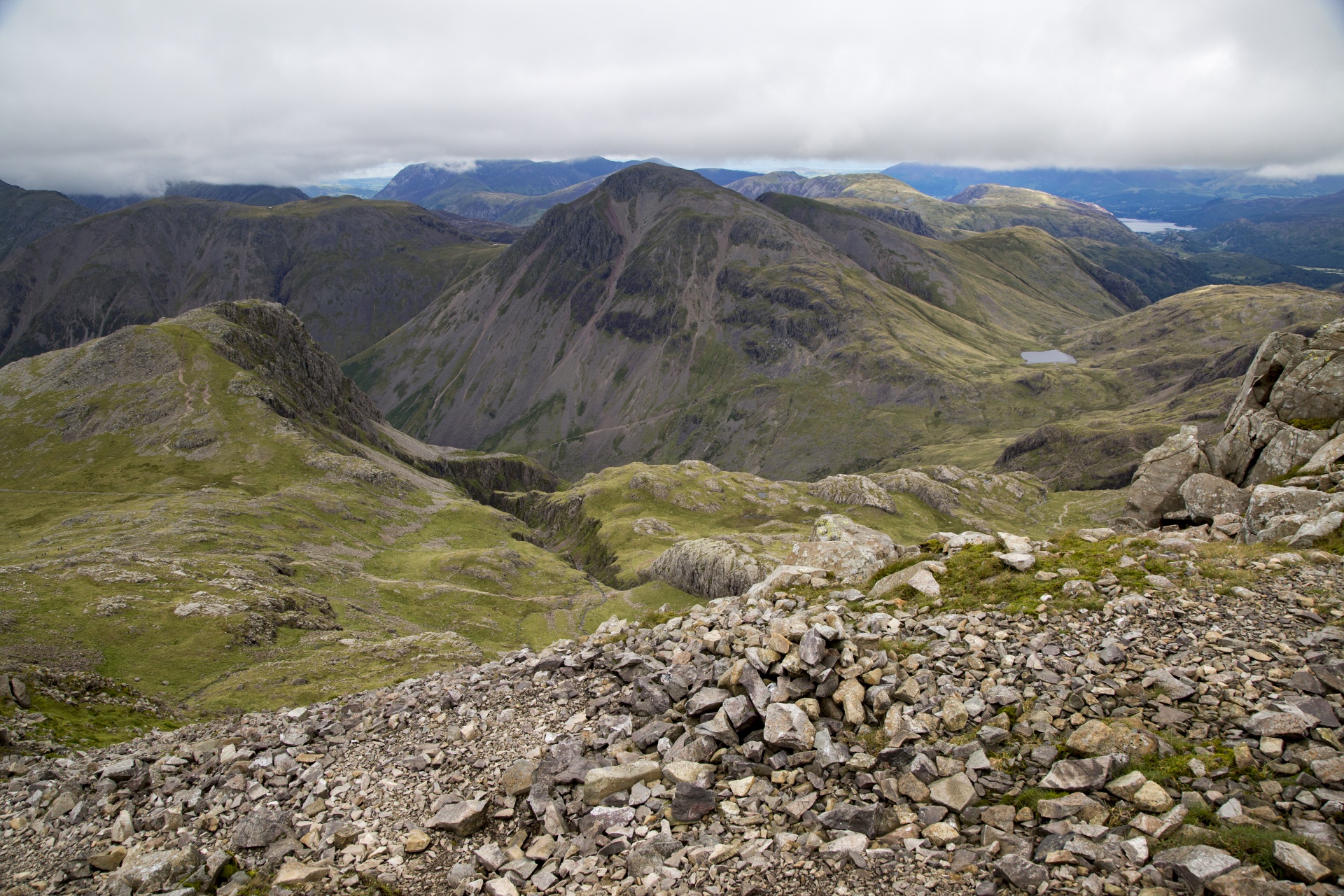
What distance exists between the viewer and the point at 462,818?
15.1 metres

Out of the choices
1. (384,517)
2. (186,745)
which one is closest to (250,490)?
(384,517)

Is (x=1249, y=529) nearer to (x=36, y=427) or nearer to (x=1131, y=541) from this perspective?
(x=1131, y=541)

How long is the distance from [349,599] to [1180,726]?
9837cm

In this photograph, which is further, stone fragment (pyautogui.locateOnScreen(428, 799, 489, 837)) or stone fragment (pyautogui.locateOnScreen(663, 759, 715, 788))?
stone fragment (pyautogui.locateOnScreen(428, 799, 489, 837))

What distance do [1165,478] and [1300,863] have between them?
4226 cm

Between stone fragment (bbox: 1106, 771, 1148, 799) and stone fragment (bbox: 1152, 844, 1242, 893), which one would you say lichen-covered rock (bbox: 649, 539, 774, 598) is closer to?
stone fragment (bbox: 1106, 771, 1148, 799)

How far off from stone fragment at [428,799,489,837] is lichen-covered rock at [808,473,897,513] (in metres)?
158

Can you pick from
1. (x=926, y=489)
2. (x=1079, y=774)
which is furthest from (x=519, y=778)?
(x=926, y=489)

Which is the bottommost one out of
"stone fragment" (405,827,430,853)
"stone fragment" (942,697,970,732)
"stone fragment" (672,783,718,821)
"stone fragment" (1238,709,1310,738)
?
"stone fragment" (405,827,430,853)

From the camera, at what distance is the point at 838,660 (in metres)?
17.2

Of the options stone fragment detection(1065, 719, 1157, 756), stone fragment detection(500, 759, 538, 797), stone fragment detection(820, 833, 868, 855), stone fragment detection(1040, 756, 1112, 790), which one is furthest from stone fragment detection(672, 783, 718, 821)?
stone fragment detection(1065, 719, 1157, 756)

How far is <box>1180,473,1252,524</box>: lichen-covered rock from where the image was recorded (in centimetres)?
3419

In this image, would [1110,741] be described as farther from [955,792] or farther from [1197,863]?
[955,792]

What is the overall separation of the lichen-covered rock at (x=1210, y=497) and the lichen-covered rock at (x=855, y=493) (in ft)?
420
